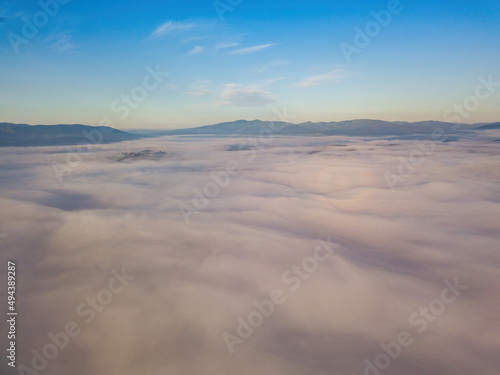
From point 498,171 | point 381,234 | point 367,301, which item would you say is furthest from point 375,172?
point 367,301

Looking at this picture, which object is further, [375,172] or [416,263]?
[375,172]

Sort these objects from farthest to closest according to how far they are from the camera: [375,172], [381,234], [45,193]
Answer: [375,172], [45,193], [381,234]

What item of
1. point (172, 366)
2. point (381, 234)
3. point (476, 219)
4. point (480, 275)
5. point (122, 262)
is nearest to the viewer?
point (172, 366)

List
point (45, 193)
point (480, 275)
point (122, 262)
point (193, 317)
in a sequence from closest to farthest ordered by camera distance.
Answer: point (193, 317), point (480, 275), point (122, 262), point (45, 193)

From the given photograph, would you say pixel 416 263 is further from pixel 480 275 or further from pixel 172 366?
pixel 172 366

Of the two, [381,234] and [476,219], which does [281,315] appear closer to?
[381,234]

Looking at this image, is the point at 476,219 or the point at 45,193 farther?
the point at 45,193

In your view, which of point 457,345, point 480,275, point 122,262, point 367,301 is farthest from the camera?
point 122,262

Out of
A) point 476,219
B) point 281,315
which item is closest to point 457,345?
point 281,315
